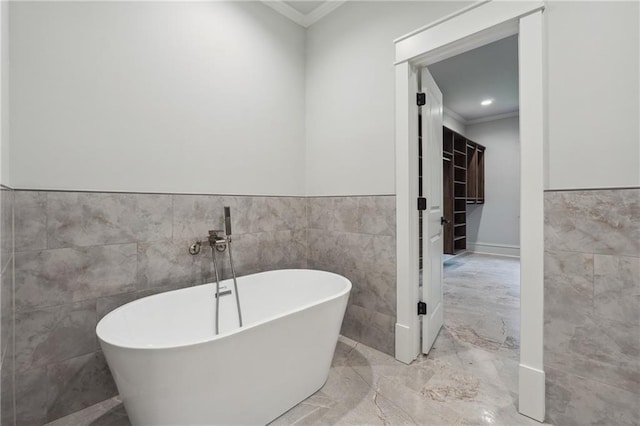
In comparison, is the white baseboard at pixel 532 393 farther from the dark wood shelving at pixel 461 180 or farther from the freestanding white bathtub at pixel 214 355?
the dark wood shelving at pixel 461 180

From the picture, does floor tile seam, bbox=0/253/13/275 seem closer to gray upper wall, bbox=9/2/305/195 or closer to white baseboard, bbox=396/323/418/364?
gray upper wall, bbox=9/2/305/195

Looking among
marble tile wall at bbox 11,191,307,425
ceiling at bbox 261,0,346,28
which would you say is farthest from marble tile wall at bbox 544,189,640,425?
ceiling at bbox 261,0,346,28

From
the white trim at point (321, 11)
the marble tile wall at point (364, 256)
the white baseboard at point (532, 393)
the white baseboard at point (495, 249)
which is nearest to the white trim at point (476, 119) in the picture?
the white baseboard at point (495, 249)

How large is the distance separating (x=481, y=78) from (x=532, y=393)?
3.77 m

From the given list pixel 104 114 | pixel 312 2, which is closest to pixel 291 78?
pixel 312 2

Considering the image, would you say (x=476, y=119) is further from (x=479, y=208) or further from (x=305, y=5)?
(x=305, y=5)

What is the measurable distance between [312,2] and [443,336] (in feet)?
9.70

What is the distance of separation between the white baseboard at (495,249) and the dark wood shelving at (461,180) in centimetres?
42

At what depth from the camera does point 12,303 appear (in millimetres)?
1252

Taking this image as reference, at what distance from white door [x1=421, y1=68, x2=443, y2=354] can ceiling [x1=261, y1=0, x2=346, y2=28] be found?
1.01 meters

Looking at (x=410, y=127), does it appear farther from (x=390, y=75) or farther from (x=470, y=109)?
(x=470, y=109)

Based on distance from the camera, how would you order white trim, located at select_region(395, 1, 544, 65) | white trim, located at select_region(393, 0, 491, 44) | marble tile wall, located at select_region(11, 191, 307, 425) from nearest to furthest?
marble tile wall, located at select_region(11, 191, 307, 425) → white trim, located at select_region(395, 1, 544, 65) → white trim, located at select_region(393, 0, 491, 44)

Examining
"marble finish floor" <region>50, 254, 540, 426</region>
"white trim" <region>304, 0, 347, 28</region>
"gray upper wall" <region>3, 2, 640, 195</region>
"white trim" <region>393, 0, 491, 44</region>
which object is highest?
"white trim" <region>304, 0, 347, 28</region>

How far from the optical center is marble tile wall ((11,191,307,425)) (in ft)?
4.27
